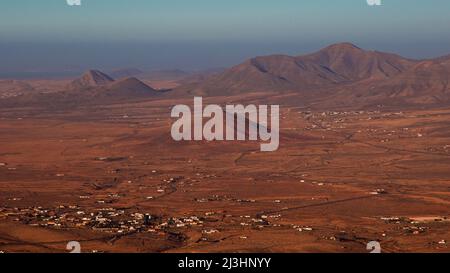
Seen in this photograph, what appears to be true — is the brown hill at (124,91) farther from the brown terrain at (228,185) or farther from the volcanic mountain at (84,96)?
the brown terrain at (228,185)

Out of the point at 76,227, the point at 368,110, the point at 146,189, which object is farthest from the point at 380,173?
the point at 368,110

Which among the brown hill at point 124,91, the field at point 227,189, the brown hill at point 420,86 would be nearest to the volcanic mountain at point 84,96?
the brown hill at point 124,91

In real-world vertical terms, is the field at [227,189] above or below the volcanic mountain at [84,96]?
below

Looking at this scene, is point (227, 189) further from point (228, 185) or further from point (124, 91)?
point (124, 91)

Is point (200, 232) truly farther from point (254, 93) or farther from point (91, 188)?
point (254, 93)

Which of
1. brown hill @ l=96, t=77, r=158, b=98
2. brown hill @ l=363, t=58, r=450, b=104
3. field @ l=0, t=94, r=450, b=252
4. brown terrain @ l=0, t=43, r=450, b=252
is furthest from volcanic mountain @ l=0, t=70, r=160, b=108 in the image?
brown hill @ l=363, t=58, r=450, b=104

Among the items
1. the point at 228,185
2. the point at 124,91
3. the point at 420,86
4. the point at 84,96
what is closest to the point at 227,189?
the point at 228,185
